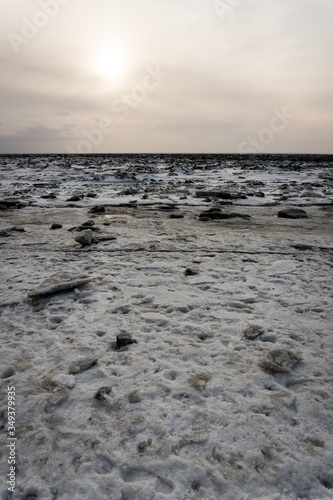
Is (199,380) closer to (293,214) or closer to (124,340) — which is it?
(124,340)

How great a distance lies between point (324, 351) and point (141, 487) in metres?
1.87

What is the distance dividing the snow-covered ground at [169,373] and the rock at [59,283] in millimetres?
16

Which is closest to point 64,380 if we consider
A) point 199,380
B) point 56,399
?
point 56,399

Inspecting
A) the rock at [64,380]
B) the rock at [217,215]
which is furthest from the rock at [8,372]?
the rock at [217,215]

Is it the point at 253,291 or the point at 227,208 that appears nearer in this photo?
the point at 253,291

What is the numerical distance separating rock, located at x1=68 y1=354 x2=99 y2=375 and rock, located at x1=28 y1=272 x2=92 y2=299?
1.32 meters

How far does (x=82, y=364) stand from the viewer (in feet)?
8.32

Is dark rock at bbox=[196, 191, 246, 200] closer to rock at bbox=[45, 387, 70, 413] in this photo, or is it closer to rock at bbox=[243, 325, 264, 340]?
rock at bbox=[243, 325, 264, 340]

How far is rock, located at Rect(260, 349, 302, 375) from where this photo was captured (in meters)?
2.48

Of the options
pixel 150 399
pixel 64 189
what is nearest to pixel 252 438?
pixel 150 399

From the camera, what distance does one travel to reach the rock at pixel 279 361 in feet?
8.13

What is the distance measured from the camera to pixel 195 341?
2.88m

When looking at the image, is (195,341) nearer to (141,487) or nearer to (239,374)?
(239,374)

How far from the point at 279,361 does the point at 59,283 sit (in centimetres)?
260
